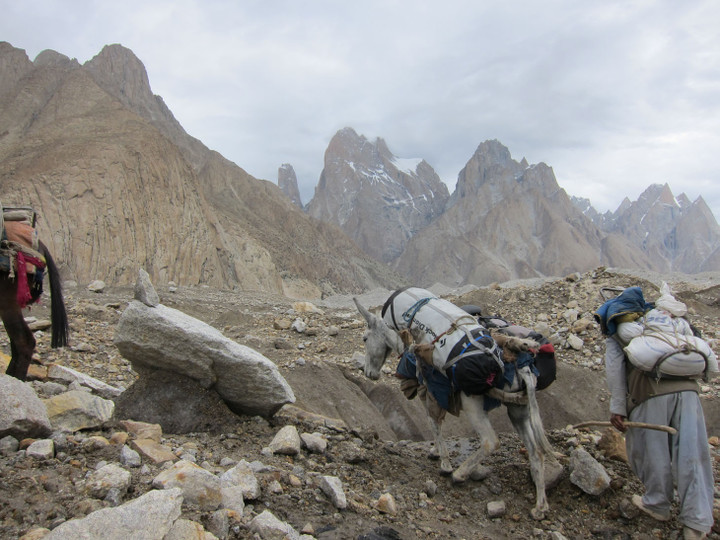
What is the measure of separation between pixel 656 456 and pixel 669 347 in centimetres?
81

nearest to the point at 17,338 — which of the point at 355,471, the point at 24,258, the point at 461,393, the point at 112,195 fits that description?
the point at 24,258

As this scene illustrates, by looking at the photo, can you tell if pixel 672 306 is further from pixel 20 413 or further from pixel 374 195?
pixel 374 195

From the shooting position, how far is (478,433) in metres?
3.63

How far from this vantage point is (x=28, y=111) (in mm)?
37156

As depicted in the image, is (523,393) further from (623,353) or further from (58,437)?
(58,437)

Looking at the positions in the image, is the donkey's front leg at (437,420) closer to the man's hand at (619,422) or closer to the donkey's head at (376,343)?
the donkey's head at (376,343)

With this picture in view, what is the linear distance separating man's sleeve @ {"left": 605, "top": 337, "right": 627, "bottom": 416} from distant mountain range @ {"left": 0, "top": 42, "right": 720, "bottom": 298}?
25845 mm

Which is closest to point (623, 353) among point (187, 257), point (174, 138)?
point (187, 257)

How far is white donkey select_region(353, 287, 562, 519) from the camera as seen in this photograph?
137 inches

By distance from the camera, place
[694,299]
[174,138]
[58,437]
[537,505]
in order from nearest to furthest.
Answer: [58,437] < [537,505] < [694,299] < [174,138]

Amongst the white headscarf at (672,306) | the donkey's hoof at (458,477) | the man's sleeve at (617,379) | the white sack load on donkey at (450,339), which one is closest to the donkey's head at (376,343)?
the white sack load on donkey at (450,339)

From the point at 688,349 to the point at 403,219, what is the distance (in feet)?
454

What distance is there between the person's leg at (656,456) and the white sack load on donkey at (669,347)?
0.79 ft

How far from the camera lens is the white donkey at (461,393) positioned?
11.4 feet
